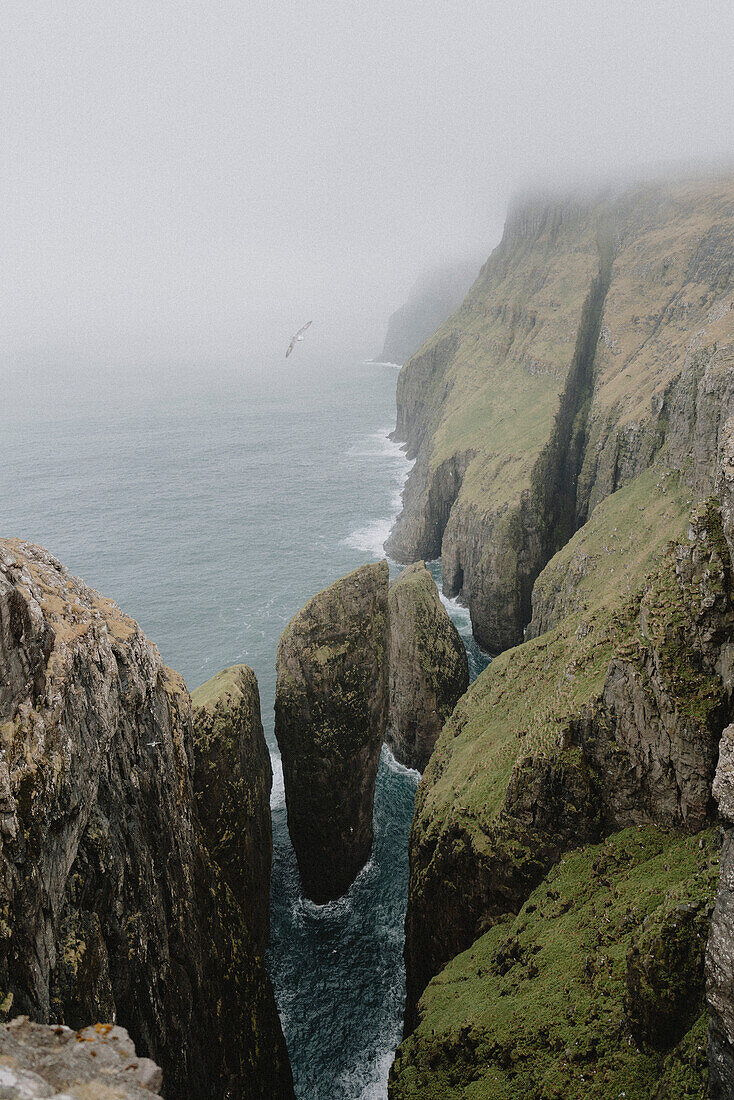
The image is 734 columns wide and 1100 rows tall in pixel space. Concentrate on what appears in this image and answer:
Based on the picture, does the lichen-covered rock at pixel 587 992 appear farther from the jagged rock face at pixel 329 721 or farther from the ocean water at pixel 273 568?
the jagged rock face at pixel 329 721

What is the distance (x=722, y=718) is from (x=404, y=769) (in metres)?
40.5

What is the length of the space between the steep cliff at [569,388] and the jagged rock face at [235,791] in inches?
1803

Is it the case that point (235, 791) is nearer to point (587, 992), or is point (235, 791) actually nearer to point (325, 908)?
point (325, 908)

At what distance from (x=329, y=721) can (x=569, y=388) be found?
8339 cm

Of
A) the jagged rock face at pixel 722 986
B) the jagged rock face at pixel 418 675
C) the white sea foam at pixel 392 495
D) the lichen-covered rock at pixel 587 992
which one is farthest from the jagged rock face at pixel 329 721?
the white sea foam at pixel 392 495

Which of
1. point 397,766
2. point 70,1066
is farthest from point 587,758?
point 397,766

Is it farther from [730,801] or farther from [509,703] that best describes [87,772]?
[509,703]

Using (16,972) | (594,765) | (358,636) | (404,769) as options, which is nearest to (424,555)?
(404,769)

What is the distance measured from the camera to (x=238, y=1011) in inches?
1144

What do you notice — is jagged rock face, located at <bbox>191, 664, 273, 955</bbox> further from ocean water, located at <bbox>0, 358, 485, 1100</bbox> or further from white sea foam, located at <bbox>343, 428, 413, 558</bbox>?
white sea foam, located at <bbox>343, 428, 413, 558</bbox>

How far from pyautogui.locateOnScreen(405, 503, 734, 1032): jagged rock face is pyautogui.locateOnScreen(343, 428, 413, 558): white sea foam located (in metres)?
70.8

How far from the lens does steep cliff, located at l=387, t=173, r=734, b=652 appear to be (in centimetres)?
7525

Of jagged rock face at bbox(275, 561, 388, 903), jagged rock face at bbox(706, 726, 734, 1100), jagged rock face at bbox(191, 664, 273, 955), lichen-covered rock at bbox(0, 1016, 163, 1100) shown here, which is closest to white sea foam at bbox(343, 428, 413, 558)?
jagged rock face at bbox(275, 561, 388, 903)

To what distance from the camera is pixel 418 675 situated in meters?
60.0
